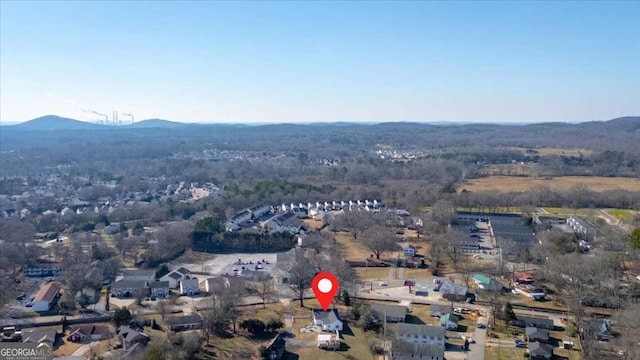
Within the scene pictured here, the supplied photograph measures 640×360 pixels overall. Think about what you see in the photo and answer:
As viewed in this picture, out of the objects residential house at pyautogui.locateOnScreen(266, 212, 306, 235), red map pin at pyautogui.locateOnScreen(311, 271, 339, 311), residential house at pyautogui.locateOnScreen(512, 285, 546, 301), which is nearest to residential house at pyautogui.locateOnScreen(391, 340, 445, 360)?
red map pin at pyautogui.locateOnScreen(311, 271, 339, 311)

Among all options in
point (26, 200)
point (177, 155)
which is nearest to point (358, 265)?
point (26, 200)

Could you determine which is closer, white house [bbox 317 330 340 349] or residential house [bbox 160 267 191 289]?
white house [bbox 317 330 340 349]

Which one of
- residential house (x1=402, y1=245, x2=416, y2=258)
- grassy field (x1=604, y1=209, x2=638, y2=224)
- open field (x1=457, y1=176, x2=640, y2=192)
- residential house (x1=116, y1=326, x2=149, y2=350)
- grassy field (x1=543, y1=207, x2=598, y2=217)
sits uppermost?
open field (x1=457, y1=176, x2=640, y2=192)

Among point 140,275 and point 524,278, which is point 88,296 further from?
point 524,278

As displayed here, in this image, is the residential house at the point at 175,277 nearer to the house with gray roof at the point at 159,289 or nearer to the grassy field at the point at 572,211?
the house with gray roof at the point at 159,289

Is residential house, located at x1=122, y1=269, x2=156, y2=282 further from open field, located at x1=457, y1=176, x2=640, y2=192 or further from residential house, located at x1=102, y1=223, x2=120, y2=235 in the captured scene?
open field, located at x1=457, y1=176, x2=640, y2=192

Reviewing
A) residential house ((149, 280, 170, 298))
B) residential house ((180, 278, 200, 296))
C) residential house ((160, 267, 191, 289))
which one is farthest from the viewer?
residential house ((160, 267, 191, 289))
